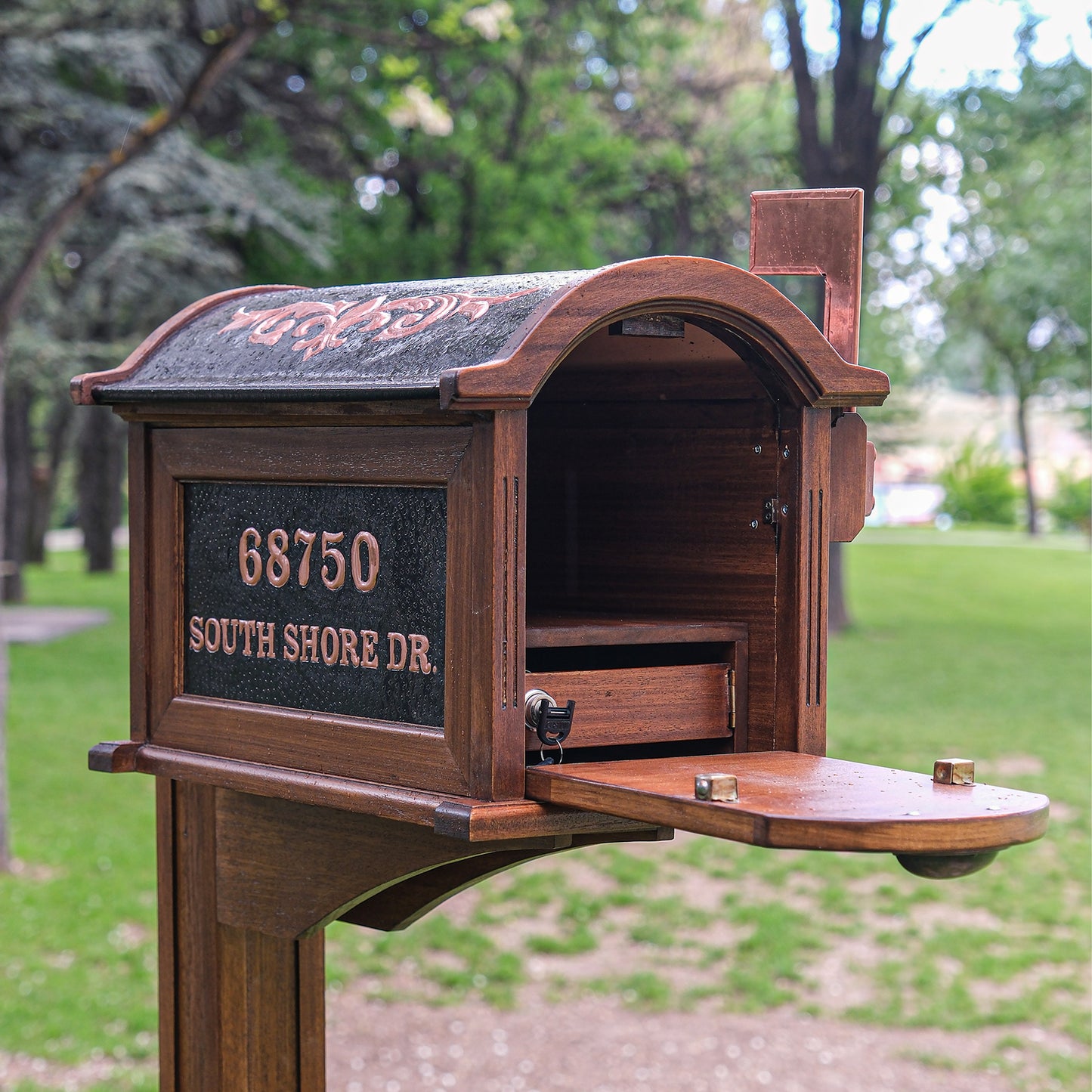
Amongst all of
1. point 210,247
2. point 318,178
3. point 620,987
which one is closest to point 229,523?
point 620,987

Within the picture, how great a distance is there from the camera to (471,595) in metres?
1.87

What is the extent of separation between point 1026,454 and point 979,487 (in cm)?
500

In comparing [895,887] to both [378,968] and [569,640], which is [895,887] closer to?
[378,968]

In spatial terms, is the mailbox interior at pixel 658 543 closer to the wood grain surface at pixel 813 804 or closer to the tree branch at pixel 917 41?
the wood grain surface at pixel 813 804

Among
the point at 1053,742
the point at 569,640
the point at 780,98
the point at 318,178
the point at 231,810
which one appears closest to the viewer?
the point at 569,640

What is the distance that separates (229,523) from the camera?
227 cm

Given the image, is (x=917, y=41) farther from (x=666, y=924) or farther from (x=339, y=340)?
(x=339, y=340)

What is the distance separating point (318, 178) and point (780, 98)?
24.2ft

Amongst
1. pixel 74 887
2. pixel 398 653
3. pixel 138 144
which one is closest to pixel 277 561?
pixel 398 653

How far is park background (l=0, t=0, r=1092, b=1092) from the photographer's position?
22.0ft

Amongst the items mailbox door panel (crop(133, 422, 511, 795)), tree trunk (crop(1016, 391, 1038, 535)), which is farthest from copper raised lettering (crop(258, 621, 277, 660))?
tree trunk (crop(1016, 391, 1038, 535))

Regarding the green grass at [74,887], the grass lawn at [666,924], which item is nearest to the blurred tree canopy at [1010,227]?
the grass lawn at [666,924]

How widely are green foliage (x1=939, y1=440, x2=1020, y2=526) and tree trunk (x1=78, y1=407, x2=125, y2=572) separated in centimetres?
1737

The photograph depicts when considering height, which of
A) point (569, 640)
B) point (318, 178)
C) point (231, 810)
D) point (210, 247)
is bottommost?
point (231, 810)
